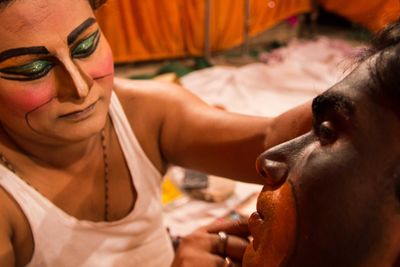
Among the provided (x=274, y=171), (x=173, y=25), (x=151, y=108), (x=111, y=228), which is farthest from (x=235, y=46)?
(x=274, y=171)

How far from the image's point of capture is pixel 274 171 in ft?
1.58

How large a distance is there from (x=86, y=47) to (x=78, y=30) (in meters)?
0.03

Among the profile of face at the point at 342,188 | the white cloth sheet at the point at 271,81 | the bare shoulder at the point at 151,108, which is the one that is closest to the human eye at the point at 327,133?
the profile of face at the point at 342,188

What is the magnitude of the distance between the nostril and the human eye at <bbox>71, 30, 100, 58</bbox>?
39 centimetres

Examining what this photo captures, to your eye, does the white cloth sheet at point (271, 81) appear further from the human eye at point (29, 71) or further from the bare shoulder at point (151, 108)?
the human eye at point (29, 71)

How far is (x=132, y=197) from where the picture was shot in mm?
971

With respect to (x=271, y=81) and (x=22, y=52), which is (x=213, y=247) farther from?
(x=271, y=81)

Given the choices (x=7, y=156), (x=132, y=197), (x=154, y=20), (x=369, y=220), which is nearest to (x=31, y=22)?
(x=7, y=156)

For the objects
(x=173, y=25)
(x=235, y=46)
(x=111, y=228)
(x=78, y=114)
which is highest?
(x=78, y=114)

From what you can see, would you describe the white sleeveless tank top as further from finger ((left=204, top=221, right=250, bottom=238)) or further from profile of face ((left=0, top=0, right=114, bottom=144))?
finger ((left=204, top=221, right=250, bottom=238))

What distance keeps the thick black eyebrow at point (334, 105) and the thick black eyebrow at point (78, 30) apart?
42 cm

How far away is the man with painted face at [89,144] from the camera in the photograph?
73 cm

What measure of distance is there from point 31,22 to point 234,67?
1.89 meters

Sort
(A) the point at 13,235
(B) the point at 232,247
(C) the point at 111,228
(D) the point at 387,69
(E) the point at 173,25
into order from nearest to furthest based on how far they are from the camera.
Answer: (D) the point at 387,69, (B) the point at 232,247, (A) the point at 13,235, (C) the point at 111,228, (E) the point at 173,25
